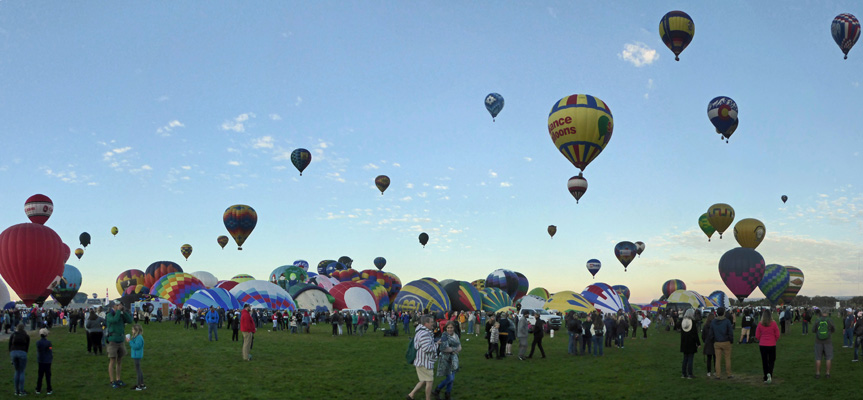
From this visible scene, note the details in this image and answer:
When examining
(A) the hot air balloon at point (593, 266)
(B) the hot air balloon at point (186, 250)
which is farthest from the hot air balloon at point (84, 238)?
(A) the hot air balloon at point (593, 266)

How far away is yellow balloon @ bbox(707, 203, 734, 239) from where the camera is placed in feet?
233

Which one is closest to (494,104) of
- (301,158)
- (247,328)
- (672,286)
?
(301,158)

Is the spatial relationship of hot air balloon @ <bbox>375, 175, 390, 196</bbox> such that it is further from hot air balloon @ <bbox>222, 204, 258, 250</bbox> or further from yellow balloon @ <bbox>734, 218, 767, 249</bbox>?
yellow balloon @ <bbox>734, 218, 767, 249</bbox>

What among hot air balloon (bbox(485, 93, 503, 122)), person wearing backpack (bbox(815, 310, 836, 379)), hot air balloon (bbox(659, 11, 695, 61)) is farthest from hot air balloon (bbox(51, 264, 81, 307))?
person wearing backpack (bbox(815, 310, 836, 379))

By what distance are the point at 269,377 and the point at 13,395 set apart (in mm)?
5451

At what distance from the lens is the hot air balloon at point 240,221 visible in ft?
223

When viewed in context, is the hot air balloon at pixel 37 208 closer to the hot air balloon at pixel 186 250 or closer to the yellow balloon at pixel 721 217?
the hot air balloon at pixel 186 250

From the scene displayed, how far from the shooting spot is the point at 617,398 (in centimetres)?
1400

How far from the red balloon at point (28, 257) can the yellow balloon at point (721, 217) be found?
61.1 meters

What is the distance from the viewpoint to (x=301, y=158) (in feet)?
229

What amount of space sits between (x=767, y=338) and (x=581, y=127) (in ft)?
86.1

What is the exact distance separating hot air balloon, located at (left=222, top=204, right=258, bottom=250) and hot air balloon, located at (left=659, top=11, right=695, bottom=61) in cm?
Result: 4276

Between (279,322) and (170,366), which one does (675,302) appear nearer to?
(279,322)

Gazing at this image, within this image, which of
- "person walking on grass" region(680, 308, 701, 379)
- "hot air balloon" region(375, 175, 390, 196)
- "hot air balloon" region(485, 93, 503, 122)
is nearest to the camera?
"person walking on grass" region(680, 308, 701, 379)
